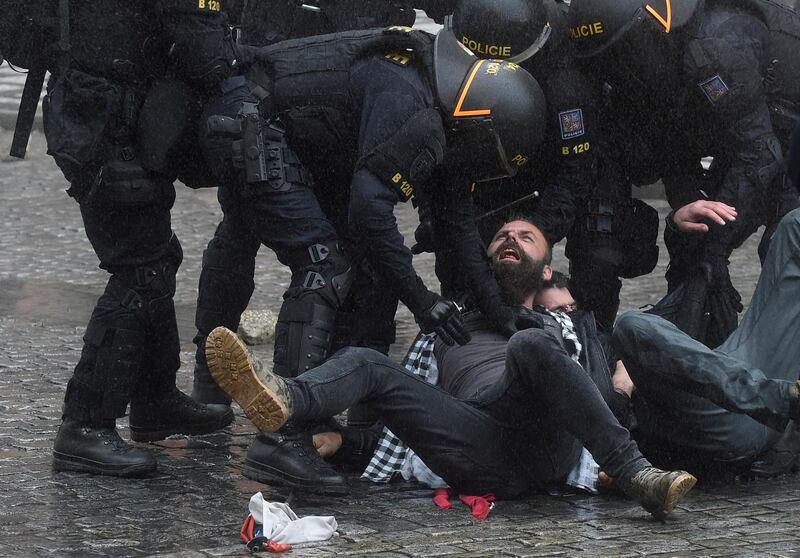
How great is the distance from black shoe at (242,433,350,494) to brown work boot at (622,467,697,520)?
102 cm

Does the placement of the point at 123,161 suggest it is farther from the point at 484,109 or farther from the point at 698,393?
the point at 698,393

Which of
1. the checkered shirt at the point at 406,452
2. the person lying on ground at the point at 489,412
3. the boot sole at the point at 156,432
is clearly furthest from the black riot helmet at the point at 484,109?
the boot sole at the point at 156,432

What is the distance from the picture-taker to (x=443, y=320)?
17.3ft

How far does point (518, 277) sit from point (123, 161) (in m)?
1.57

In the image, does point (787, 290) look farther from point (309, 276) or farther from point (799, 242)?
point (309, 276)

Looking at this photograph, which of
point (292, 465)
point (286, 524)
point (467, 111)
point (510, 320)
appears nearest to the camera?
point (286, 524)

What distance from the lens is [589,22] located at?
620 cm

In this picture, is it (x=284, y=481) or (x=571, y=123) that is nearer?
(x=284, y=481)

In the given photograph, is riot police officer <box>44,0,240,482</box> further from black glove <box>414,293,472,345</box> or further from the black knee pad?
black glove <box>414,293,472,345</box>

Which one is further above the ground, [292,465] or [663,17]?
[663,17]

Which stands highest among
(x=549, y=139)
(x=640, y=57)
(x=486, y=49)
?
(x=640, y=57)

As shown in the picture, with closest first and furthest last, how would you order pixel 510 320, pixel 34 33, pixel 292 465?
pixel 292 465 → pixel 34 33 → pixel 510 320

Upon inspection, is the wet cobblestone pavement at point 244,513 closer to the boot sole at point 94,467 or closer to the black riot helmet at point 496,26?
the boot sole at point 94,467

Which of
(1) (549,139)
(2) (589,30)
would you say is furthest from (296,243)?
(2) (589,30)
